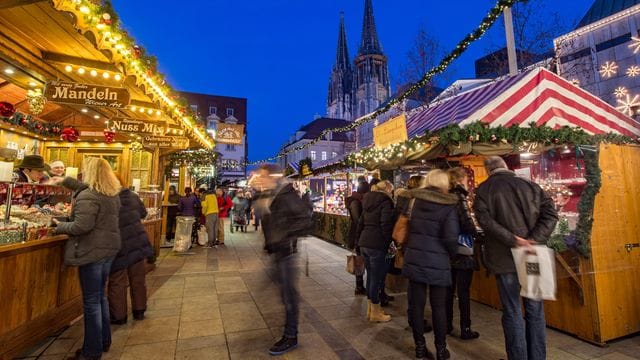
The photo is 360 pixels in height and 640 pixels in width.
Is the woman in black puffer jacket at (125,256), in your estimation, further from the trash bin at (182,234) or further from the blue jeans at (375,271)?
the trash bin at (182,234)

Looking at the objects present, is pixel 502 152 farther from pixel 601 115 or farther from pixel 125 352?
pixel 125 352

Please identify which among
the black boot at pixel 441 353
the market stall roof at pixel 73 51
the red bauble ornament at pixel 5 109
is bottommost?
the black boot at pixel 441 353

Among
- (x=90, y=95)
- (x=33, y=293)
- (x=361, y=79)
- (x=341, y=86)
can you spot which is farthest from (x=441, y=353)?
(x=341, y=86)

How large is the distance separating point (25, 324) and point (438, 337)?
4146 millimetres

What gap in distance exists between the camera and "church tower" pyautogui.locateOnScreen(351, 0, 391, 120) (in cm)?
6744

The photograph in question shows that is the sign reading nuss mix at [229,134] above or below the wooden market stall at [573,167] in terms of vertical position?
above

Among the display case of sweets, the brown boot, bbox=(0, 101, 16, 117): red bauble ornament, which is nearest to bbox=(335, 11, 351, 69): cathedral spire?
the display case of sweets

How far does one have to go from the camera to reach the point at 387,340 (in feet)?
11.7

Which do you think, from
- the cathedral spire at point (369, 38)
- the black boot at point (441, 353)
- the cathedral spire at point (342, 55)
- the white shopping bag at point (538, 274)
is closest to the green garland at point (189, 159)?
the black boot at point (441, 353)

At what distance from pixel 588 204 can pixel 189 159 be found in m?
12.6

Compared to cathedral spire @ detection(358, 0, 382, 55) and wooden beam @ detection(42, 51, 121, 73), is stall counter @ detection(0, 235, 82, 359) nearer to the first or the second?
wooden beam @ detection(42, 51, 121, 73)

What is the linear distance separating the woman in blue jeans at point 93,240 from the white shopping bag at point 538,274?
146 inches

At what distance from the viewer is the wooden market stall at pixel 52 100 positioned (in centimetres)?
314

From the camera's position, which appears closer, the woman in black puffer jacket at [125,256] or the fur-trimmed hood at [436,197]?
the fur-trimmed hood at [436,197]
